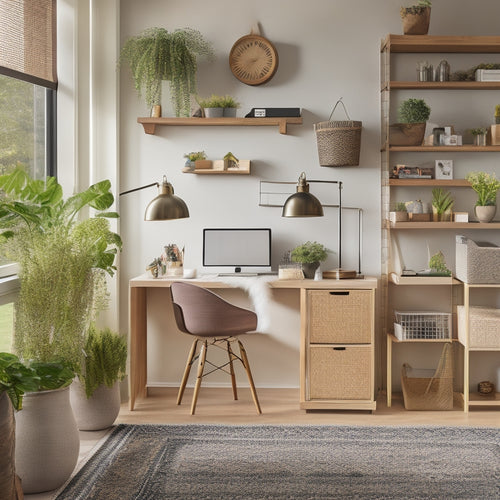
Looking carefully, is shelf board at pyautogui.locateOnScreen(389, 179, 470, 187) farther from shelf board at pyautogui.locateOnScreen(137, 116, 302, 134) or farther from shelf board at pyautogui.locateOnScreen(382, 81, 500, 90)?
shelf board at pyautogui.locateOnScreen(137, 116, 302, 134)

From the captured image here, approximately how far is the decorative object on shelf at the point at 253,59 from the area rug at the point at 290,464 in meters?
2.30

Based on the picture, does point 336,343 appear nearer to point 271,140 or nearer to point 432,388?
point 432,388

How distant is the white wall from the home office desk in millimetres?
504

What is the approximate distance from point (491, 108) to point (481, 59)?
33cm

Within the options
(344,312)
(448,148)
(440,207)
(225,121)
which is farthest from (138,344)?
(448,148)

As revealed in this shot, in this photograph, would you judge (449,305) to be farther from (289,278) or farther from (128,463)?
(128,463)

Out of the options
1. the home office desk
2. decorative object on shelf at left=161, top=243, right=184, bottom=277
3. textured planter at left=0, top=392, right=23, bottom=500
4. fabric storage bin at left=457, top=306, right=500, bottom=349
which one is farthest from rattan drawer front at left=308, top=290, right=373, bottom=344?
textured planter at left=0, top=392, right=23, bottom=500

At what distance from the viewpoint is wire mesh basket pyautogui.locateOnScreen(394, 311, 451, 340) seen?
4.36 meters

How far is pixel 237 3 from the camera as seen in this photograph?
15.2 feet

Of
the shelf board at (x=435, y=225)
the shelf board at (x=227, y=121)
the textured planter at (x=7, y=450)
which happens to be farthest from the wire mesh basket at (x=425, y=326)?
the textured planter at (x=7, y=450)

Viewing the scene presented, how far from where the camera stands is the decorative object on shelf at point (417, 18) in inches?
172

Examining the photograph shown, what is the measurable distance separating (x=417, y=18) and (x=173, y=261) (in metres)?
2.22

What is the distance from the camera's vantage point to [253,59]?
15.1ft

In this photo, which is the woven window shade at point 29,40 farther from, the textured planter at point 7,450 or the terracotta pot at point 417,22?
the terracotta pot at point 417,22
